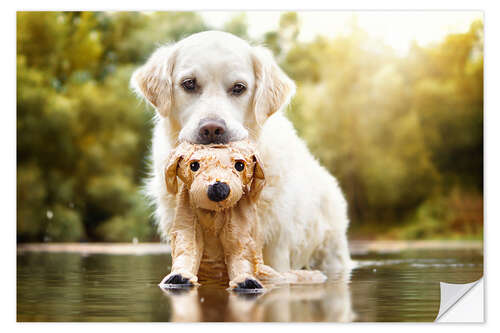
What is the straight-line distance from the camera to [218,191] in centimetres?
265

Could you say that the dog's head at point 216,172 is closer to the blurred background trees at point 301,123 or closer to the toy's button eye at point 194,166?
the toy's button eye at point 194,166

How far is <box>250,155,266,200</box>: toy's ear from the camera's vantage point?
2814 mm

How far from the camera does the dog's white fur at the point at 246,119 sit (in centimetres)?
301

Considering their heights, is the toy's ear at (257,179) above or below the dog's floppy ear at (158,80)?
below

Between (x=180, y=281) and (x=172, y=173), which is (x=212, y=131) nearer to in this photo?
(x=172, y=173)

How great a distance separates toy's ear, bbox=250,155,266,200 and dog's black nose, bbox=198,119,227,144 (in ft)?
0.60

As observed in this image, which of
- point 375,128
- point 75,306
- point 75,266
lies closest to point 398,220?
point 375,128

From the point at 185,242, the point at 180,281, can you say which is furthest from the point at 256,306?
the point at 185,242

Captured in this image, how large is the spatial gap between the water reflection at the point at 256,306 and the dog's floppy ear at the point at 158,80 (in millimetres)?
972

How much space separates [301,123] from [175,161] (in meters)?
2.88

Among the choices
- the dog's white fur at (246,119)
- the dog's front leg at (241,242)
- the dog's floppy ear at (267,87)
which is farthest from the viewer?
the dog's floppy ear at (267,87)

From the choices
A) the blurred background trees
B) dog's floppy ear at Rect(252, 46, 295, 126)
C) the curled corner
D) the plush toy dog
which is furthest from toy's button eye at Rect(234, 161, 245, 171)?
the blurred background trees

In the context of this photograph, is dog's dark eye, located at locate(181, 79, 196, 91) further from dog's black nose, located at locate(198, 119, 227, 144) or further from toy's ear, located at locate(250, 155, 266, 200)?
toy's ear, located at locate(250, 155, 266, 200)

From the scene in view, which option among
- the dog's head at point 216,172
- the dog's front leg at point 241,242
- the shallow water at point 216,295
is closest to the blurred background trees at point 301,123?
the shallow water at point 216,295
